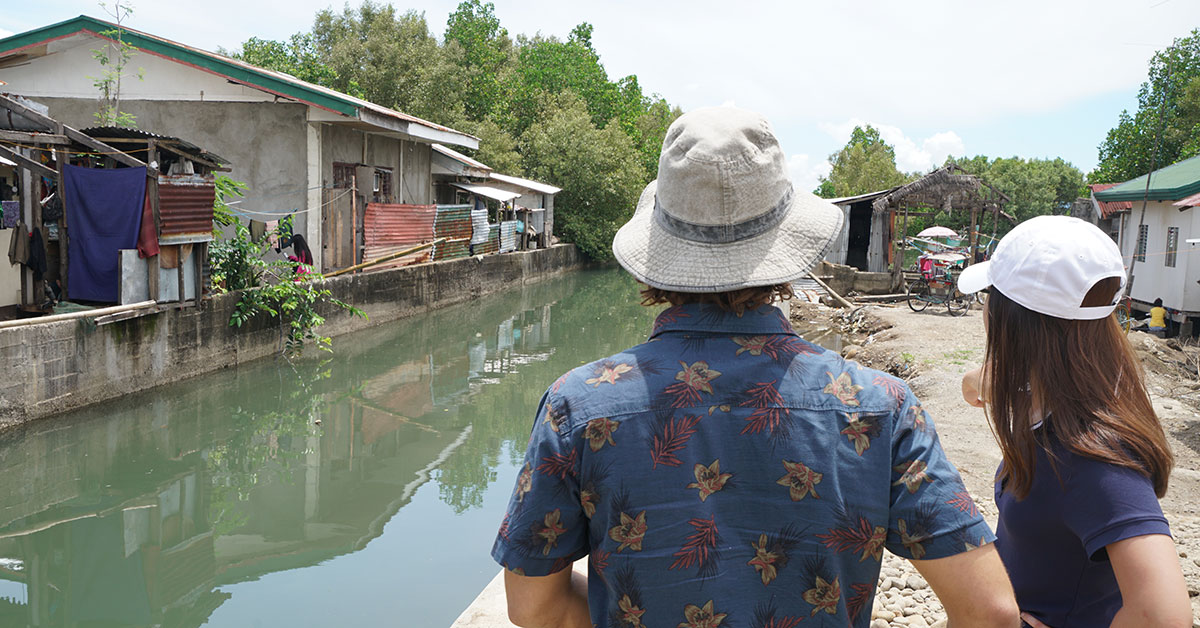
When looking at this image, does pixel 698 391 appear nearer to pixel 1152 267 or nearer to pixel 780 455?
pixel 780 455

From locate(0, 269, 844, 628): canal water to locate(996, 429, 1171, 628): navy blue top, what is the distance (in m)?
3.80

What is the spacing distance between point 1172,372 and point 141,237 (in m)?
11.2

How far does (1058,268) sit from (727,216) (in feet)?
1.91

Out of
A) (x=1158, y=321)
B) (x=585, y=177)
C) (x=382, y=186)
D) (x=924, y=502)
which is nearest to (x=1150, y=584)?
(x=924, y=502)

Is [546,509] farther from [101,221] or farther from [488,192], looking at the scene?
[488,192]

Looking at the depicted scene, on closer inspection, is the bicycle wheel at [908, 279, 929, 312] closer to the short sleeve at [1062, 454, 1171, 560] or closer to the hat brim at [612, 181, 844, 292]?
the short sleeve at [1062, 454, 1171, 560]

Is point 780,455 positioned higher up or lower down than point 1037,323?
lower down

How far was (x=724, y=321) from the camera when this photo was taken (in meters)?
1.25

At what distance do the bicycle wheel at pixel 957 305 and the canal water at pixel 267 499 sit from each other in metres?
8.40

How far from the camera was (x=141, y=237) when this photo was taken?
894 centimetres

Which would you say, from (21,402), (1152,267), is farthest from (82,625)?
(1152,267)

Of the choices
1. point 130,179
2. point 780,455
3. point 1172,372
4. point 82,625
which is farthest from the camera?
point 1172,372

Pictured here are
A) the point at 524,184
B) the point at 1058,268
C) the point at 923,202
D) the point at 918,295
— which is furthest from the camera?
the point at 524,184

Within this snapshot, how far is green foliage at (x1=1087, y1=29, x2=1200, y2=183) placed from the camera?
23781mm
